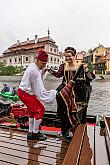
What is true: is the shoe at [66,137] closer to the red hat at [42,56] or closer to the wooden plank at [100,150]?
the wooden plank at [100,150]

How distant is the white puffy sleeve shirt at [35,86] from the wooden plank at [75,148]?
0.57 meters

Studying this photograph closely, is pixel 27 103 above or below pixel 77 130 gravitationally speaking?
above

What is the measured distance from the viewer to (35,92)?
12.0 ft

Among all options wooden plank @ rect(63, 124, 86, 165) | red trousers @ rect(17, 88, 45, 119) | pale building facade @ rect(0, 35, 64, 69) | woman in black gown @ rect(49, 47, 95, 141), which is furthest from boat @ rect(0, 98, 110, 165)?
pale building facade @ rect(0, 35, 64, 69)

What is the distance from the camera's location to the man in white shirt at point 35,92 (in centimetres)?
364

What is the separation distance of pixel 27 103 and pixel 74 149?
1.12m

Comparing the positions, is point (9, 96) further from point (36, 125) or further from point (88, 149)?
point (88, 149)

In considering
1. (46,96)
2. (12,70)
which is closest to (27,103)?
(46,96)

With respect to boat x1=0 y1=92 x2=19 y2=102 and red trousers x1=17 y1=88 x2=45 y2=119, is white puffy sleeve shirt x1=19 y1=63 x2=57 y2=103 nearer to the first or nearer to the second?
red trousers x1=17 y1=88 x2=45 y2=119

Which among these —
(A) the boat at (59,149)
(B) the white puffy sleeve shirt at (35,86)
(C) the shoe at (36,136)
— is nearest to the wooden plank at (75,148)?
(A) the boat at (59,149)

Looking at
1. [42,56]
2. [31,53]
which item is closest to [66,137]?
[42,56]

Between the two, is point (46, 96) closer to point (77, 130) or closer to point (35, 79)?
point (35, 79)

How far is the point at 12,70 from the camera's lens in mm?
66500

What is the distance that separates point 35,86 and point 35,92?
81 mm
